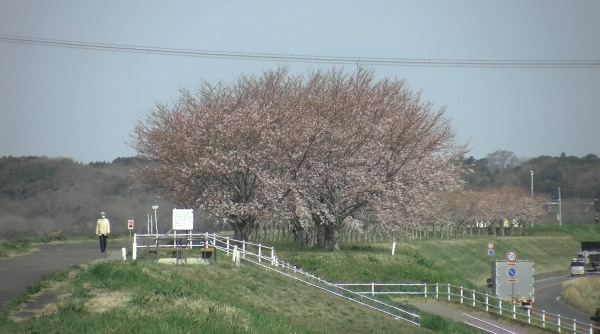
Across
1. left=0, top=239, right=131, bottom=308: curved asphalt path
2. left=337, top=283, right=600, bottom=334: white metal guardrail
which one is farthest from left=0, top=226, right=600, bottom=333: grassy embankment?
left=337, top=283, right=600, bottom=334: white metal guardrail

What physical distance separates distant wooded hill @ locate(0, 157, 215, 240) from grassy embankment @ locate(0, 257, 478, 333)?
28137mm

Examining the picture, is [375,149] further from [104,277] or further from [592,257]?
[592,257]

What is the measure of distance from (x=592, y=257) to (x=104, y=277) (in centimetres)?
5750

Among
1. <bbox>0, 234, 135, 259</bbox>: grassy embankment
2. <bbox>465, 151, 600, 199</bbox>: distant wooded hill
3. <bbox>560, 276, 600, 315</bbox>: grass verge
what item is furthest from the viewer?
<bbox>465, 151, 600, 199</bbox>: distant wooded hill

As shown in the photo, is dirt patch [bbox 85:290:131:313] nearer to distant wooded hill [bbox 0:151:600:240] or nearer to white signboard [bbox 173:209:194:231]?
white signboard [bbox 173:209:194:231]

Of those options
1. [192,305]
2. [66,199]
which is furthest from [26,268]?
[66,199]

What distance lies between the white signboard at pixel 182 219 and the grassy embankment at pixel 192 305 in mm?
1971

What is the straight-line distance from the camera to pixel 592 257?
62781mm

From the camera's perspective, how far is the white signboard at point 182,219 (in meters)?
24.3

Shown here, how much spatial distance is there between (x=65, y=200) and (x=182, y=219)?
35.3m

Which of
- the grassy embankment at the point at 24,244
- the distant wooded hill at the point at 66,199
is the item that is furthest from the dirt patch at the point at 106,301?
the distant wooded hill at the point at 66,199

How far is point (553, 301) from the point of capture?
4372 cm

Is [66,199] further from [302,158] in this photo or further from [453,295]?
[453,295]

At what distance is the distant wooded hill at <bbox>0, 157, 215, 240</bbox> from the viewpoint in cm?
4953
